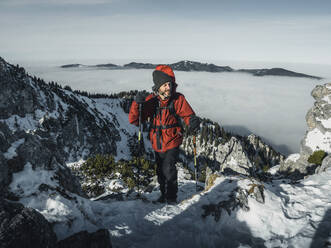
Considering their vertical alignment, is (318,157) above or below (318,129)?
below

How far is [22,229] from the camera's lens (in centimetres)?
314

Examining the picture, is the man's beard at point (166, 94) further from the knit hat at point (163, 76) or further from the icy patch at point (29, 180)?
the icy patch at point (29, 180)

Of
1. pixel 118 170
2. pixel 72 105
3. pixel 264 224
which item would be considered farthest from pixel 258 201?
pixel 72 105

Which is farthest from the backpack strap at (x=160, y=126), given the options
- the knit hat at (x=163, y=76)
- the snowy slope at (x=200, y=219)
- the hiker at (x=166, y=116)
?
the snowy slope at (x=200, y=219)

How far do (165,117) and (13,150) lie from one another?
5.39 m

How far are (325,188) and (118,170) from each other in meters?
Answer: 19.7

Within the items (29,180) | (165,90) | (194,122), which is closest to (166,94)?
(165,90)

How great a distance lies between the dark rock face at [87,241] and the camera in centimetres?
395

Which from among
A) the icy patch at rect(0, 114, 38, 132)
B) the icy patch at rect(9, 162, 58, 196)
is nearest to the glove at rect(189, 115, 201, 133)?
the icy patch at rect(9, 162, 58, 196)

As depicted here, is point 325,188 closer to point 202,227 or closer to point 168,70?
point 202,227

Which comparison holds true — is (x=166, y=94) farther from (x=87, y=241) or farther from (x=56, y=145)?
(x=56, y=145)

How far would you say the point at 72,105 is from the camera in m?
140

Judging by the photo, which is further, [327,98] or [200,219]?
[327,98]

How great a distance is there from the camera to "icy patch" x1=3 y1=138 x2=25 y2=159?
21.6 ft
